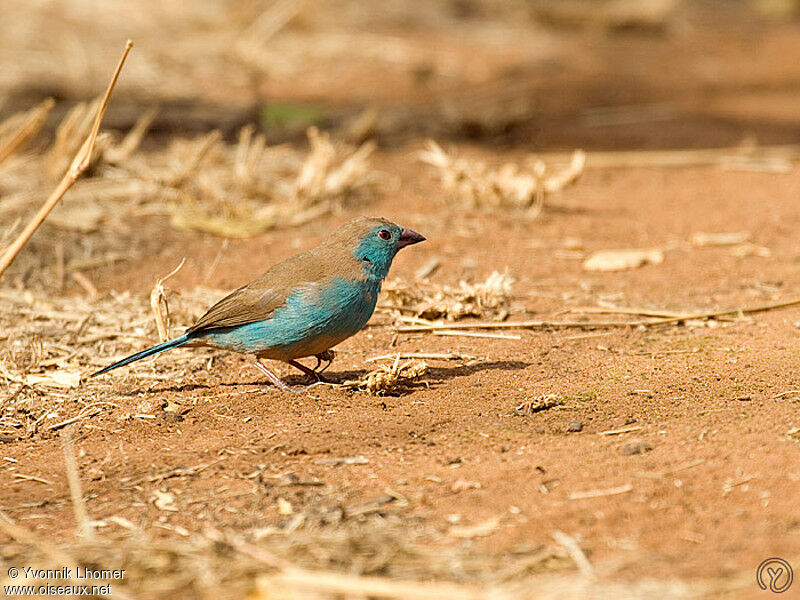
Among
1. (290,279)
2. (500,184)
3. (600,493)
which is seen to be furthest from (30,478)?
(500,184)

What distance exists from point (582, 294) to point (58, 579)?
12.2 feet

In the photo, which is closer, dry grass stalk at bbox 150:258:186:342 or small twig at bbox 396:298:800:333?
dry grass stalk at bbox 150:258:186:342

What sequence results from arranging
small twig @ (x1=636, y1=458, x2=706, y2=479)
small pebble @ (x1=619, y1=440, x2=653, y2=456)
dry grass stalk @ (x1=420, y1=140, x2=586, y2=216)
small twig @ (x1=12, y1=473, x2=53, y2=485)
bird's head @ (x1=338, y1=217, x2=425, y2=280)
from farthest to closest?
dry grass stalk @ (x1=420, y1=140, x2=586, y2=216) < bird's head @ (x1=338, y1=217, x2=425, y2=280) < small twig @ (x1=12, y1=473, x2=53, y2=485) < small pebble @ (x1=619, y1=440, x2=653, y2=456) < small twig @ (x1=636, y1=458, x2=706, y2=479)

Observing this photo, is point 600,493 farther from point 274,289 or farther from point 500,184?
point 500,184

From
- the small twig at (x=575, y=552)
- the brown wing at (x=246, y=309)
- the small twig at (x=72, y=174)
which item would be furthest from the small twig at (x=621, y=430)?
the small twig at (x=72, y=174)

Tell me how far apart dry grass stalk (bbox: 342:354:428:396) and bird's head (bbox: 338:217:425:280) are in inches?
18.7

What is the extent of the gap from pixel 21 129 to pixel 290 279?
75.5 inches

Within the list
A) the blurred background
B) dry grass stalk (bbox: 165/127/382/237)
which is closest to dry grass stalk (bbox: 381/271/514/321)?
dry grass stalk (bbox: 165/127/382/237)

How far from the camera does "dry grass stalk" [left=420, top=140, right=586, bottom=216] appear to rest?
7.30m

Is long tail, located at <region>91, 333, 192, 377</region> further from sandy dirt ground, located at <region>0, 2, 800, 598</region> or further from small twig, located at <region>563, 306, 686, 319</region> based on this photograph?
small twig, located at <region>563, 306, 686, 319</region>

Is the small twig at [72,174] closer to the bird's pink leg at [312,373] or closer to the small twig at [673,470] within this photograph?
the bird's pink leg at [312,373]

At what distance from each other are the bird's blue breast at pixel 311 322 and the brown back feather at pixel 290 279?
4 centimetres

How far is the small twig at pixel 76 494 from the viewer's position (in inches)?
130

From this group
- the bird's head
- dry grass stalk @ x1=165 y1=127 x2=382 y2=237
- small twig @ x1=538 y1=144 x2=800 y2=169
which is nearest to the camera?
the bird's head
